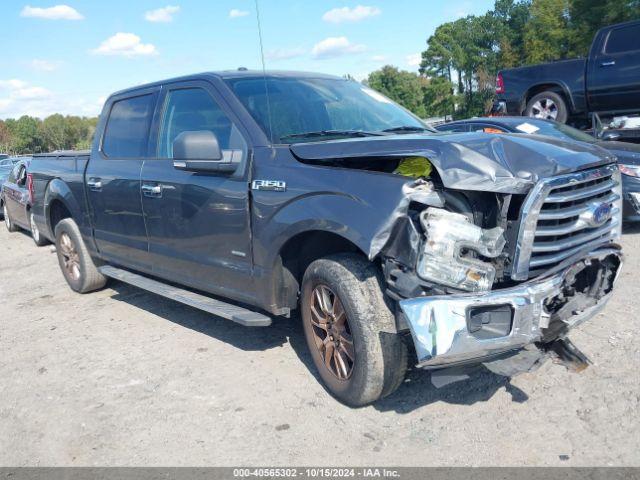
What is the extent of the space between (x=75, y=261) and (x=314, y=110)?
3729 millimetres

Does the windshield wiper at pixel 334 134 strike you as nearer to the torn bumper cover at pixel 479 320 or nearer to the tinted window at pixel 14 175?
the torn bumper cover at pixel 479 320

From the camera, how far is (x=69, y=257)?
668 centimetres

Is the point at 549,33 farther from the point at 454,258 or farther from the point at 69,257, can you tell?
the point at 454,258

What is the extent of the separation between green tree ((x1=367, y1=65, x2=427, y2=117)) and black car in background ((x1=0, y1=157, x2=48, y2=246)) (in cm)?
6491

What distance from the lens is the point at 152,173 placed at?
186 inches

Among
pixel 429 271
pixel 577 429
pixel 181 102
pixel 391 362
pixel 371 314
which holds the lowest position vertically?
pixel 577 429

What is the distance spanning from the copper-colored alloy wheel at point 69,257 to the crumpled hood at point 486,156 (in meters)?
4.25

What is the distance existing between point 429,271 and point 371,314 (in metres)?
0.47

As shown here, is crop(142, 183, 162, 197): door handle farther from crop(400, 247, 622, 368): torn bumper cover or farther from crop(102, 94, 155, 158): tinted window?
crop(400, 247, 622, 368): torn bumper cover

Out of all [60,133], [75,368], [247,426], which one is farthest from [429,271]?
[60,133]

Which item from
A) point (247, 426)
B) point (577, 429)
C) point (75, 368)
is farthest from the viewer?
point (75, 368)

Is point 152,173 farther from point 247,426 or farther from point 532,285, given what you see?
point 532,285

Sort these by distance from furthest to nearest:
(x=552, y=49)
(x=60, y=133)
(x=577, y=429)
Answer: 1. (x=60, y=133)
2. (x=552, y=49)
3. (x=577, y=429)

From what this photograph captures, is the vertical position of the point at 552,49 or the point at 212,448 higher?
the point at 552,49
